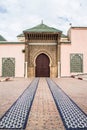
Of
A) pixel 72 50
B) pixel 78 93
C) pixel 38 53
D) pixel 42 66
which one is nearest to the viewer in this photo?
pixel 78 93

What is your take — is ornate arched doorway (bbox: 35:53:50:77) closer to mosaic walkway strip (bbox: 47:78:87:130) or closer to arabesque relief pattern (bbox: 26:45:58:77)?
arabesque relief pattern (bbox: 26:45:58:77)

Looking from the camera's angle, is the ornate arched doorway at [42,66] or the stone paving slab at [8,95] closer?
the stone paving slab at [8,95]

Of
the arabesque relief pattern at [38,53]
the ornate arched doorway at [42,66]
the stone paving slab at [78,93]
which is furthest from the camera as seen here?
the ornate arched doorway at [42,66]

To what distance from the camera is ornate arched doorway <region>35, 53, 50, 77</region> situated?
17.3m

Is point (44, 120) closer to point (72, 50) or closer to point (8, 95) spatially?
point (8, 95)

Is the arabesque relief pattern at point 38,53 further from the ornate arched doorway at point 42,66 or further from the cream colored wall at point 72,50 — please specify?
the cream colored wall at point 72,50

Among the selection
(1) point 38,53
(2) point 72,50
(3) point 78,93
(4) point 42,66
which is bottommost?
(3) point 78,93

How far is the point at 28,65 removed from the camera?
16984 millimetres

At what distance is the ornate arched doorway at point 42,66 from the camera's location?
17.3 metres

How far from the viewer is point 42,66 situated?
17.5m

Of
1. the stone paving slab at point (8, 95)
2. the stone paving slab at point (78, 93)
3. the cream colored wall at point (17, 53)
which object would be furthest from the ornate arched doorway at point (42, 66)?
the stone paving slab at point (8, 95)

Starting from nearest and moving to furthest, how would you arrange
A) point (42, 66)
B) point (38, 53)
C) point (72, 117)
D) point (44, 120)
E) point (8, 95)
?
1. point (44, 120)
2. point (72, 117)
3. point (8, 95)
4. point (38, 53)
5. point (42, 66)

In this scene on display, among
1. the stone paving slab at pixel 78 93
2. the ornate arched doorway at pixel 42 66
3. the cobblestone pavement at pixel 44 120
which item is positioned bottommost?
the stone paving slab at pixel 78 93

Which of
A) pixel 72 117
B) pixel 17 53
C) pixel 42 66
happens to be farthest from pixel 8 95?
pixel 42 66
